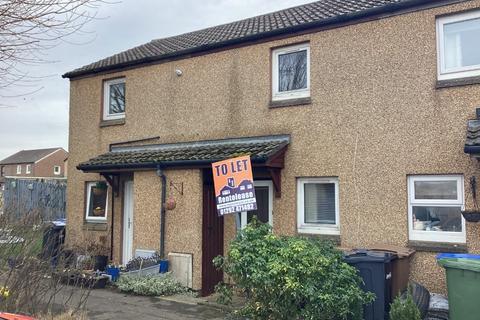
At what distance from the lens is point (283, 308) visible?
20.8 ft

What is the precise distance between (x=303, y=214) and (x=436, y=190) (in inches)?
99.2

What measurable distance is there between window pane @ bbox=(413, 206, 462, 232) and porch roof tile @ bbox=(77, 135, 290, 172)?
2785mm

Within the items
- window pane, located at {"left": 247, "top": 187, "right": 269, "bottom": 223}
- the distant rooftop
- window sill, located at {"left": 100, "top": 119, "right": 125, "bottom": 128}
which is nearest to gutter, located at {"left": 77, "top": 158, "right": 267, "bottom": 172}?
window pane, located at {"left": 247, "top": 187, "right": 269, "bottom": 223}

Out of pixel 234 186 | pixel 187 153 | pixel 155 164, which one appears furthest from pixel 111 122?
pixel 234 186

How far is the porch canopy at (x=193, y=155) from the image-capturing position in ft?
29.4

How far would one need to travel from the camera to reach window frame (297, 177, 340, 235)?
873cm

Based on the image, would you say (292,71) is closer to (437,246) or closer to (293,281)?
(437,246)

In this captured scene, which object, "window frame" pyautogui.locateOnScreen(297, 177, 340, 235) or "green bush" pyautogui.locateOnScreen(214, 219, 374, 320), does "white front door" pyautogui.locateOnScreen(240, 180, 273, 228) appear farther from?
"green bush" pyautogui.locateOnScreen(214, 219, 374, 320)

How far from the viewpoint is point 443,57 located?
26.1 feet

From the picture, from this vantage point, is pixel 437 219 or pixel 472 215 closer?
pixel 472 215

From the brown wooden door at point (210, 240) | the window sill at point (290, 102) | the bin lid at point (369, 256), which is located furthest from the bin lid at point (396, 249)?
the brown wooden door at point (210, 240)

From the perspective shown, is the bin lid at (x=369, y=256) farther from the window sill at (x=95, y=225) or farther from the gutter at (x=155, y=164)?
the window sill at (x=95, y=225)

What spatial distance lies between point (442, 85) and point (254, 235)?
406 cm

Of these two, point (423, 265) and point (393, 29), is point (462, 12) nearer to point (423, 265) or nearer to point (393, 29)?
point (393, 29)
